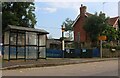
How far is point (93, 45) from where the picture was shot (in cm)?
5562

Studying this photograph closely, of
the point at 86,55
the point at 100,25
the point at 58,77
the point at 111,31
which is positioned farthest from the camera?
the point at 111,31

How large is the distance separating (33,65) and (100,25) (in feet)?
101

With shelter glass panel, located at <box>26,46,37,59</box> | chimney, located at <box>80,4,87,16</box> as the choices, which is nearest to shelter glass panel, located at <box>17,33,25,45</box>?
shelter glass panel, located at <box>26,46,37,59</box>

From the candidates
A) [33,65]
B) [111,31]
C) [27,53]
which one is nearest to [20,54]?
[27,53]

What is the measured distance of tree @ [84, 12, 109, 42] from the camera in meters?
54.3

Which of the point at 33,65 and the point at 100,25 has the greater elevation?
the point at 100,25

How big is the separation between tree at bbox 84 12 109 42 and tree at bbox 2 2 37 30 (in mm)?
10691

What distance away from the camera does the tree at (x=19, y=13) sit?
178ft

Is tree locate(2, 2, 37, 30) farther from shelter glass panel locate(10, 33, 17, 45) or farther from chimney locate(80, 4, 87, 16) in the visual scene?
shelter glass panel locate(10, 33, 17, 45)

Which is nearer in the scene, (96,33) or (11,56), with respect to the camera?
(11,56)

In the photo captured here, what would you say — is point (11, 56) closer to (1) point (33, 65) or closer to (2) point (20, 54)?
(2) point (20, 54)

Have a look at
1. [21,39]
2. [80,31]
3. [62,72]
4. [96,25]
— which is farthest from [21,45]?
[80,31]

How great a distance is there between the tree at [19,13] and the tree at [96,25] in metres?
10.7

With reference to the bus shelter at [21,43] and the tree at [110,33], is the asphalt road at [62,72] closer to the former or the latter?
the bus shelter at [21,43]
